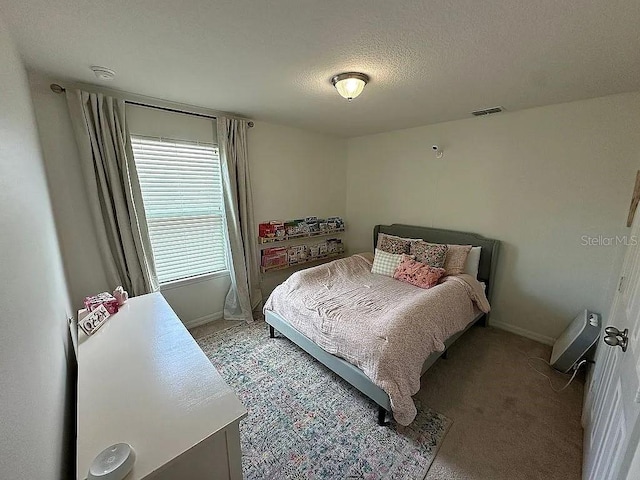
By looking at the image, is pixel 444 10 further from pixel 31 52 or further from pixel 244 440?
pixel 244 440

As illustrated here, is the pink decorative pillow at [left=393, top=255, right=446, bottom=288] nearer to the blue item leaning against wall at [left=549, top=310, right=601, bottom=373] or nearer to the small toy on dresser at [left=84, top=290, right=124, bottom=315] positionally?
the blue item leaning against wall at [left=549, top=310, right=601, bottom=373]

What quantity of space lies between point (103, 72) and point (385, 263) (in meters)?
2.91

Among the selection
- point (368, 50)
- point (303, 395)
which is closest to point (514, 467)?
point (303, 395)

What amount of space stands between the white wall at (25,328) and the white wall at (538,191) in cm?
336

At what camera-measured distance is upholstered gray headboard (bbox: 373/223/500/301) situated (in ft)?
9.29

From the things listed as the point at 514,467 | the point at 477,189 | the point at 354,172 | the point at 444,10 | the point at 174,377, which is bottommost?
the point at 514,467

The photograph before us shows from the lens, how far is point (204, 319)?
119 inches

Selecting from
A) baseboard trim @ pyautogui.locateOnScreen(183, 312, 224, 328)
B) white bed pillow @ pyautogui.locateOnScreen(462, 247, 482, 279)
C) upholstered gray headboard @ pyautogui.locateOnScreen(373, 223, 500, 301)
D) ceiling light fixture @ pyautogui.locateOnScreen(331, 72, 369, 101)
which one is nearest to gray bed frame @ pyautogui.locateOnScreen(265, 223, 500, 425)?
upholstered gray headboard @ pyautogui.locateOnScreen(373, 223, 500, 301)

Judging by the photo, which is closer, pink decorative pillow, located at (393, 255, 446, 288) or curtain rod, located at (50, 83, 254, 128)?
curtain rod, located at (50, 83, 254, 128)

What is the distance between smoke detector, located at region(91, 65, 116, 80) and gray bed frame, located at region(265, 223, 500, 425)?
2.26 m

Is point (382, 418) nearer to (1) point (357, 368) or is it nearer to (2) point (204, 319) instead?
(1) point (357, 368)

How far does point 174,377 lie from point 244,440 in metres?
0.78

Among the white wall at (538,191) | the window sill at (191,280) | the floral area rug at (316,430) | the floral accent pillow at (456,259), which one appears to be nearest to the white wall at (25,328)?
the floral area rug at (316,430)

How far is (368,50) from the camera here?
1496 mm
